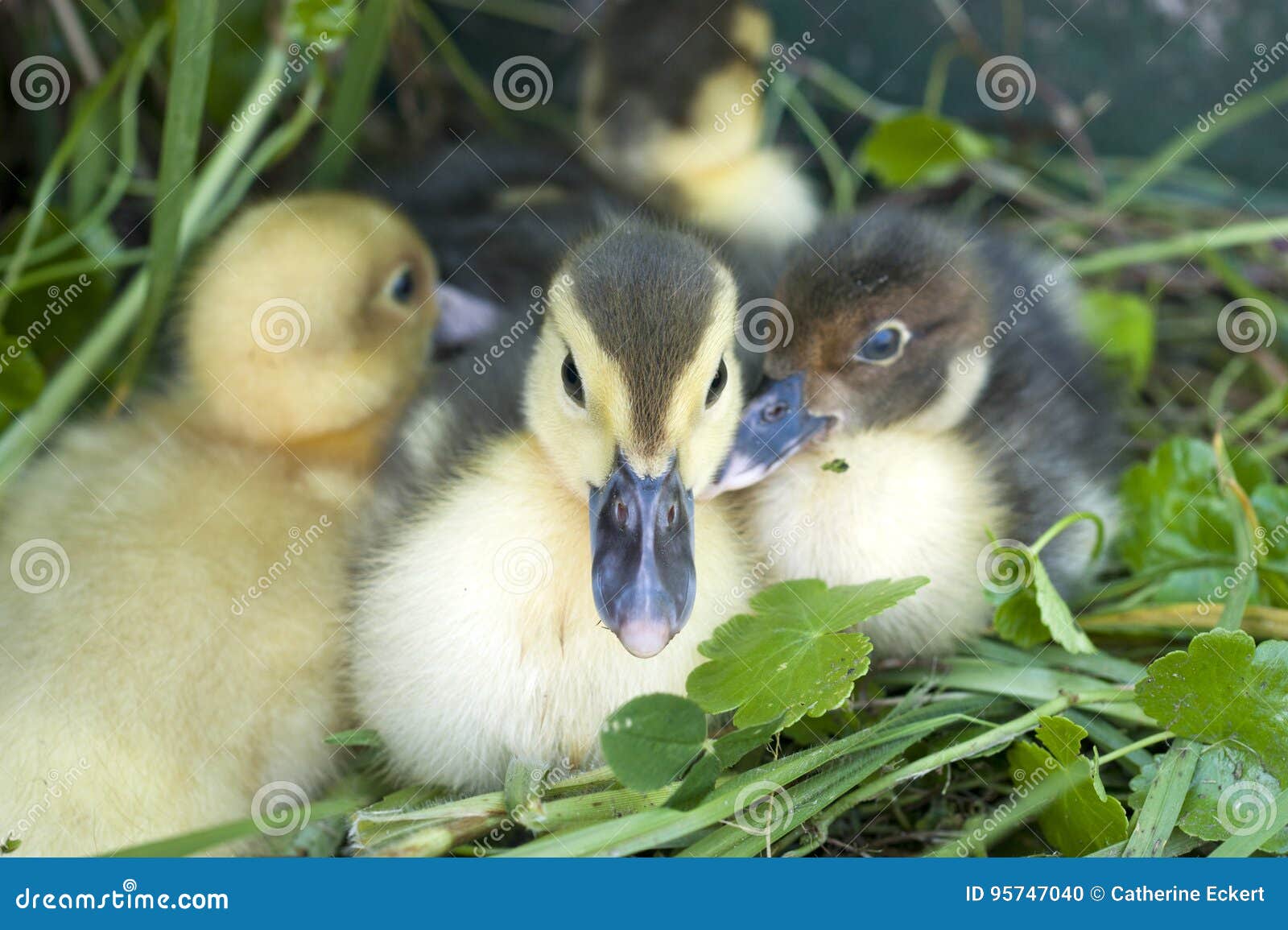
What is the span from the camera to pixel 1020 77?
254 cm

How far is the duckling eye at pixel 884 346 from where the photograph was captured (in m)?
1.58

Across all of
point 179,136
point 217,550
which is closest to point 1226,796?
point 217,550

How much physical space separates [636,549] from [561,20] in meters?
1.85

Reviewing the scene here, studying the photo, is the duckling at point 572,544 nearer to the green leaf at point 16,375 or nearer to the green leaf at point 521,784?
the green leaf at point 521,784

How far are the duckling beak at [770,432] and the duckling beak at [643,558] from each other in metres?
0.19

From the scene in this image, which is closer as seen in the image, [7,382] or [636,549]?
[636,549]

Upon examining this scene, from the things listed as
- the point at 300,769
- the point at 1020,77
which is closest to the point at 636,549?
the point at 300,769

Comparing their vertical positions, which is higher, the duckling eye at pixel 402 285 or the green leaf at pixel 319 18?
the green leaf at pixel 319 18

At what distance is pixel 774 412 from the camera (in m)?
1.54

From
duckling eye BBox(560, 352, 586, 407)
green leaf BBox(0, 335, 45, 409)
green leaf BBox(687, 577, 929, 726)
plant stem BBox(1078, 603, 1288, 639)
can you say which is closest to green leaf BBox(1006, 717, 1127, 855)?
green leaf BBox(687, 577, 929, 726)

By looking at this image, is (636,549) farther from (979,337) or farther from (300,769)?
(979,337)

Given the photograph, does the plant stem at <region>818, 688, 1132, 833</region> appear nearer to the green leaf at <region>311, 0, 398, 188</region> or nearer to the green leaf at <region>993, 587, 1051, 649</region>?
the green leaf at <region>993, 587, 1051, 649</region>

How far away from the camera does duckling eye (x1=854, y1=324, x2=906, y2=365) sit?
1.58 m

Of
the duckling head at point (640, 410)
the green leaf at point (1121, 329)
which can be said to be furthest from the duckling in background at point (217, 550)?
the green leaf at point (1121, 329)
